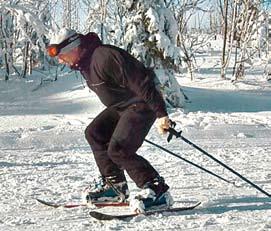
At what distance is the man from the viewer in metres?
4.32

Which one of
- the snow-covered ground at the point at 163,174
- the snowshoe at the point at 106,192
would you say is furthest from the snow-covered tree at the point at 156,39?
the snowshoe at the point at 106,192

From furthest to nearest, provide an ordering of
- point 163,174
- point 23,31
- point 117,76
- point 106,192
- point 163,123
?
point 23,31
point 163,174
point 106,192
point 117,76
point 163,123

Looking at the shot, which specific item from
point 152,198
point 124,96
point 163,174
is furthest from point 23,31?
point 152,198

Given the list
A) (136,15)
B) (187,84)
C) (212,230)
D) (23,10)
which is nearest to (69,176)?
(212,230)

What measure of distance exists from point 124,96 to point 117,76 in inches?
8.0

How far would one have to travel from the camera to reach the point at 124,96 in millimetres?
4531

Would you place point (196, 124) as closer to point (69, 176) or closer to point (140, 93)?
point (69, 176)

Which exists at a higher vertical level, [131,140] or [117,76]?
[117,76]

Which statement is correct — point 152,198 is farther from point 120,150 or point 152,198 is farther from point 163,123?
point 163,123

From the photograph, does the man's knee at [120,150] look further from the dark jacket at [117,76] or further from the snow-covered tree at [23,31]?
the snow-covered tree at [23,31]

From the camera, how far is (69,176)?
20.4 feet

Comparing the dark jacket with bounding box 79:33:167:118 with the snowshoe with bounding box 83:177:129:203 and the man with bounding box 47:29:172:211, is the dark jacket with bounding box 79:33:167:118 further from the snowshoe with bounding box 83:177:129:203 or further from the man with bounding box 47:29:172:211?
the snowshoe with bounding box 83:177:129:203

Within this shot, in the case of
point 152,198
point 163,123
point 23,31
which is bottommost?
point 152,198

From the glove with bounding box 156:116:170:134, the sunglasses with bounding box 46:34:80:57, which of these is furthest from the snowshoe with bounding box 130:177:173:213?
the sunglasses with bounding box 46:34:80:57
